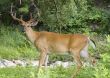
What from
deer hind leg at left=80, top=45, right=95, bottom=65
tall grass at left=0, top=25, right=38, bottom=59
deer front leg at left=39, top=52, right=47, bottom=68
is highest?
deer hind leg at left=80, top=45, right=95, bottom=65

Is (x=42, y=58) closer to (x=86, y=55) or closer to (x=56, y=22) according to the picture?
→ (x=86, y=55)

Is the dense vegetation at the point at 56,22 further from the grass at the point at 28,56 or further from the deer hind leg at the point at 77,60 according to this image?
the deer hind leg at the point at 77,60

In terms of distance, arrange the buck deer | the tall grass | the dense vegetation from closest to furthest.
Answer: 1. the buck deer
2. the tall grass
3. the dense vegetation

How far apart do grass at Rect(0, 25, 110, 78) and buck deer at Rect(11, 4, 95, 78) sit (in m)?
0.37

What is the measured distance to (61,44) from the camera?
36.3 feet

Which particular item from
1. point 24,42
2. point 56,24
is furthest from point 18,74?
point 56,24

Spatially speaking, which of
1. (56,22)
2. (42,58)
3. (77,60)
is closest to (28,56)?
(56,22)

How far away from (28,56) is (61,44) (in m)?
4.68

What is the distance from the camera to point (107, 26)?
2075 centimetres

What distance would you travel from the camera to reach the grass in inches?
302

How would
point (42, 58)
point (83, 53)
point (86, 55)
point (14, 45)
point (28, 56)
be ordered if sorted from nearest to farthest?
point (83, 53)
point (86, 55)
point (42, 58)
point (28, 56)
point (14, 45)

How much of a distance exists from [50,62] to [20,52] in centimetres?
202

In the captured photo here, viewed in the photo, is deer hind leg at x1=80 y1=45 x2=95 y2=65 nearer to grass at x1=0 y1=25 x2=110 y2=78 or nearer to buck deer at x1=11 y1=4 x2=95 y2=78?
buck deer at x1=11 y1=4 x2=95 y2=78

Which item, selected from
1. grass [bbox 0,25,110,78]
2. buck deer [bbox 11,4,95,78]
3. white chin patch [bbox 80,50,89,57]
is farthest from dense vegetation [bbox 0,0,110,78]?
white chin patch [bbox 80,50,89,57]
